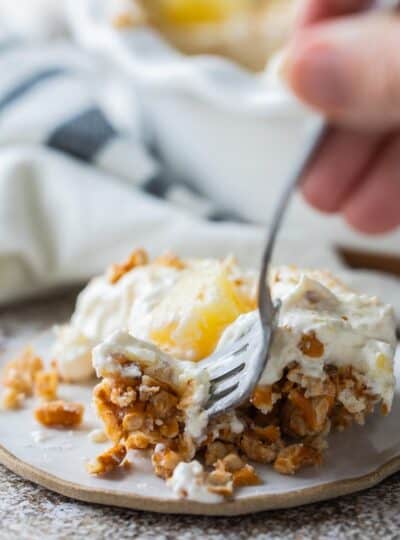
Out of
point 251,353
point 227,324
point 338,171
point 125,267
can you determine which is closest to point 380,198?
point 338,171

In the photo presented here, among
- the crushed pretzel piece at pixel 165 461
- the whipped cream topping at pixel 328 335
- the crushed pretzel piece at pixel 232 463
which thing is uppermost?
the whipped cream topping at pixel 328 335

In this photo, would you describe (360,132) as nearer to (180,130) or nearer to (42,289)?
(180,130)

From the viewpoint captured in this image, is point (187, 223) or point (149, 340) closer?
point (149, 340)

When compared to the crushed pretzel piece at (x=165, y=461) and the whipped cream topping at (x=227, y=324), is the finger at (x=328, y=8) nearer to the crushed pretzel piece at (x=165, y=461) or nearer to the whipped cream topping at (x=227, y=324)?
the whipped cream topping at (x=227, y=324)

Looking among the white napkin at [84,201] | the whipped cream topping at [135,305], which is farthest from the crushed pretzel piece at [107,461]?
the white napkin at [84,201]

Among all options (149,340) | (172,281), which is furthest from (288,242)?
(149,340)
